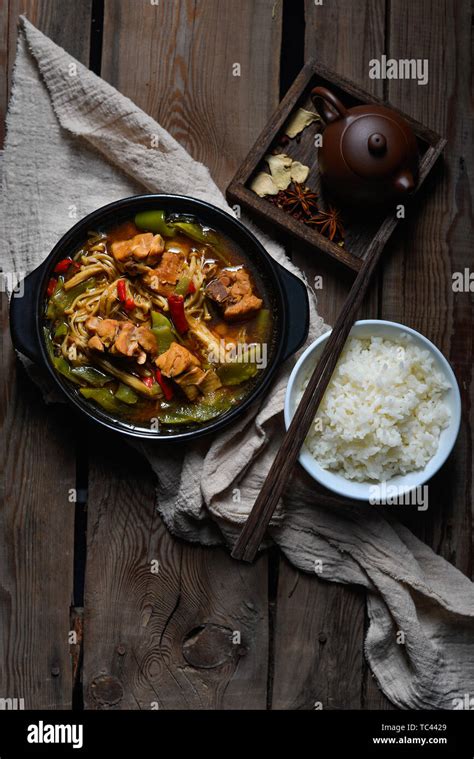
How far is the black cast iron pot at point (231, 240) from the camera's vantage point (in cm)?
221

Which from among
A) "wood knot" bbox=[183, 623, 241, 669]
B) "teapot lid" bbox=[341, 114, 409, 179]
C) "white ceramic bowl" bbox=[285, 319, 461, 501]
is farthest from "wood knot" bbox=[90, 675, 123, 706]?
"teapot lid" bbox=[341, 114, 409, 179]

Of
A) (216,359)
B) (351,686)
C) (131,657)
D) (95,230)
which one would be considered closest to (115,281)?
(95,230)

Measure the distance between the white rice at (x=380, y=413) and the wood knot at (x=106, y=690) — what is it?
96 centimetres

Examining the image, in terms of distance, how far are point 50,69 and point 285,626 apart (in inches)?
75.0

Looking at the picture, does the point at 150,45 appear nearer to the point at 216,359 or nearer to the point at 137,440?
the point at 216,359

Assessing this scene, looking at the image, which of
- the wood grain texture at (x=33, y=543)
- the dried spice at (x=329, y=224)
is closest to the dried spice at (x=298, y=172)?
the dried spice at (x=329, y=224)

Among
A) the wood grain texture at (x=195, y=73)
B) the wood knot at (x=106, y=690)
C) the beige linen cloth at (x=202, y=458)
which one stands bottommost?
the wood knot at (x=106, y=690)

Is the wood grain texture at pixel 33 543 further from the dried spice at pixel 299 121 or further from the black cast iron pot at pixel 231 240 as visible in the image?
the dried spice at pixel 299 121

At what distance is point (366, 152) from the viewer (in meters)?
2.27

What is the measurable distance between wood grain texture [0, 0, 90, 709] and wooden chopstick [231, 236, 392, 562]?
595mm

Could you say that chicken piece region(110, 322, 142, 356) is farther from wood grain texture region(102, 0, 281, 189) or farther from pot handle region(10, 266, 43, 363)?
wood grain texture region(102, 0, 281, 189)

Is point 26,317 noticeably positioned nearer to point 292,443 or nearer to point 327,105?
point 292,443

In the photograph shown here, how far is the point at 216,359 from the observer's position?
231cm

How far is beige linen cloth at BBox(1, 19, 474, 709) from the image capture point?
2.40 meters
